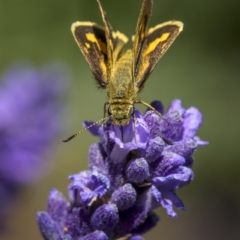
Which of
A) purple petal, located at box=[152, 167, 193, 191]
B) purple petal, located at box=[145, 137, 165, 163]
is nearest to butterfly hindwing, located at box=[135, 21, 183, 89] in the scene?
purple petal, located at box=[145, 137, 165, 163]

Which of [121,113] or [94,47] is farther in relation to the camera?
[94,47]

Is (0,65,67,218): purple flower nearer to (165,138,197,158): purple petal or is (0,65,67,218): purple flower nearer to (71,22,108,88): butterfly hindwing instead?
(71,22,108,88): butterfly hindwing

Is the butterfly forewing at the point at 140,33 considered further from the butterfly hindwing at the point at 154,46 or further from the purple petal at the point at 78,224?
the purple petal at the point at 78,224

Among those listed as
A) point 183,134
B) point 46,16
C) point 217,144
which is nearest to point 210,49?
point 217,144

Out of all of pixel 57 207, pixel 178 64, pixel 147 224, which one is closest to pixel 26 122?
pixel 57 207

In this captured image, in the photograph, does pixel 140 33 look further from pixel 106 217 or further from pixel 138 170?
pixel 106 217

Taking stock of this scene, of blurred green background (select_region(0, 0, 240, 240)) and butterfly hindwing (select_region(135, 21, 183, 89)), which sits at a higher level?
butterfly hindwing (select_region(135, 21, 183, 89))

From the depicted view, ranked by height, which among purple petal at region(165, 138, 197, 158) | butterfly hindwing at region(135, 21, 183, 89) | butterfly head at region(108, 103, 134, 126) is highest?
butterfly hindwing at region(135, 21, 183, 89)

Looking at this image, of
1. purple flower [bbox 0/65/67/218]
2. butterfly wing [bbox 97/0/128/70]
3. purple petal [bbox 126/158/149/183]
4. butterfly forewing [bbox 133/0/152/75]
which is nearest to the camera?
purple petal [bbox 126/158/149/183]
